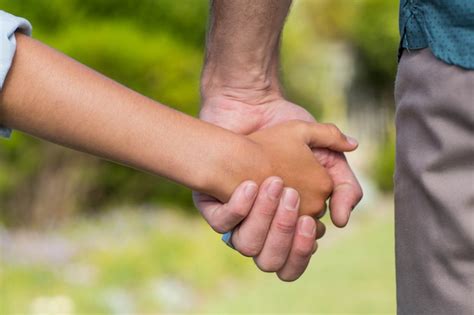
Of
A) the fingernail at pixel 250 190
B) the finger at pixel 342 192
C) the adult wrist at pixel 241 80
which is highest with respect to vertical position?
the adult wrist at pixel 241 80

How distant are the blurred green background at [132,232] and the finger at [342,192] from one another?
2.94 metres

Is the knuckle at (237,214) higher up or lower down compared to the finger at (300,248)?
higher up

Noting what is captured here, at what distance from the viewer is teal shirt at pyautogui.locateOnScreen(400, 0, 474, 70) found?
5.36 ft

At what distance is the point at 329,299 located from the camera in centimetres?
608

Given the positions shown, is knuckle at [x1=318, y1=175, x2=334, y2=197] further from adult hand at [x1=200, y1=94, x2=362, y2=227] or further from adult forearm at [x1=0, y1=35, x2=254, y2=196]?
adult forearm at [x1=0, y1=35, x2=254, y2=196]

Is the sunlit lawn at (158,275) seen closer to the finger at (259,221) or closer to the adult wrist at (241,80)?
the adult wrist at (241,80)

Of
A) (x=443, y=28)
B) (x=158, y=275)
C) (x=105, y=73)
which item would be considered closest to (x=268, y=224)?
(x=443, y=28)

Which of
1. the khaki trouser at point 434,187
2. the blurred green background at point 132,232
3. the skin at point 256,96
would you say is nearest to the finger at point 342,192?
the skin at point 256,96

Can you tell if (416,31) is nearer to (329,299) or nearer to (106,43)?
(329,299)

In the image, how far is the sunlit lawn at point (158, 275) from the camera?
528 cm

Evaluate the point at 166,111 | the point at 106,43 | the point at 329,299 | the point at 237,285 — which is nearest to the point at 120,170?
the point at 106,43

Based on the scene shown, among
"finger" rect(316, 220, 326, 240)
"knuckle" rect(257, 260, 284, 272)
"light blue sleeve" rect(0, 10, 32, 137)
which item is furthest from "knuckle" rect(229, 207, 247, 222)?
"light blue sleeve" rect(0, 10, 32, 137)

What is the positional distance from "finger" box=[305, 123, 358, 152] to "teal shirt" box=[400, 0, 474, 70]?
0.43 meters

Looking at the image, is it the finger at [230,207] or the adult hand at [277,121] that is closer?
the finger at [230,207]
